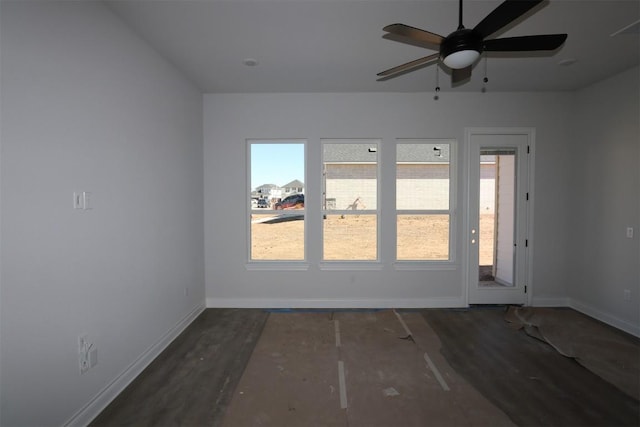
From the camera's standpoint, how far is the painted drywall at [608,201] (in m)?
3.19

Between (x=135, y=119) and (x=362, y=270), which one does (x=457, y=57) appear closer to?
(x=135, y=119)

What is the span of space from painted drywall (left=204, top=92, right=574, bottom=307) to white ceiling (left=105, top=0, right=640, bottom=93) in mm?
243

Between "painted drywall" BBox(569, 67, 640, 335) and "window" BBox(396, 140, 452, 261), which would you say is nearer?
"painted drywall" BBox(569, 67, 640, 335)

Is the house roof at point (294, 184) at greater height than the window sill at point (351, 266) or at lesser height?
greater

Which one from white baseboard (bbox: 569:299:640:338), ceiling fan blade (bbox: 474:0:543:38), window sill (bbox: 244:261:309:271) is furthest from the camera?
window sill (bbox: 244:261:309:271)

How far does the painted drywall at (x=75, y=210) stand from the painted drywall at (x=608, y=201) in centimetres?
520

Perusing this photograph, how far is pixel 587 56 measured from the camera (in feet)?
9.52

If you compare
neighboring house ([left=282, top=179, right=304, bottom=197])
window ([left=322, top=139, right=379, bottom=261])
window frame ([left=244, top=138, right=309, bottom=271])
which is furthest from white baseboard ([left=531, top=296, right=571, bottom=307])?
neighboring house ([left=282, top=179, right=304, bottom=197])

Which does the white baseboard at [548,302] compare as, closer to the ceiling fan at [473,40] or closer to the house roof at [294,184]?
the ceiling fan at [473,40]

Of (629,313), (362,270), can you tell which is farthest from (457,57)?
(629,313)

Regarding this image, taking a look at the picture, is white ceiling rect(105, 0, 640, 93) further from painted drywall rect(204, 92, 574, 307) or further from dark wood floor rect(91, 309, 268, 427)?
dark wood floor rect(91, 309, 268, 427)

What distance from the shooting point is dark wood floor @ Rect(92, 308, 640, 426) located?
78.3 inches

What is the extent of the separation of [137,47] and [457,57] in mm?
2647

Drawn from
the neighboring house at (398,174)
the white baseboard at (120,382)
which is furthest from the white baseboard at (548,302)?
the white baseboard at (120,382)
